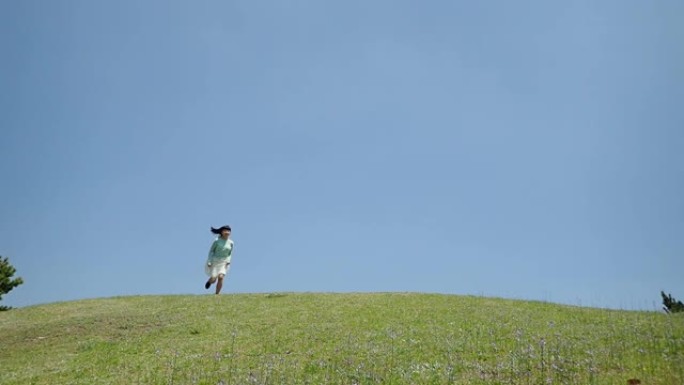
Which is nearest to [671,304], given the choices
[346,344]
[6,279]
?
[346,344]

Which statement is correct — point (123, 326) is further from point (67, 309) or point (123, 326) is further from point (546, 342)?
point (546, 342)

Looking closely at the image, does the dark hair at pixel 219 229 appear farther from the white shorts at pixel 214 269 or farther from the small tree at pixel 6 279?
the small tree at pixel 6 279

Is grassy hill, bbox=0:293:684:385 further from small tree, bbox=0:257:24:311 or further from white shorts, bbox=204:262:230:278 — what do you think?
small tree, bbox=0:257:24:311

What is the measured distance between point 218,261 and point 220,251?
63 cm

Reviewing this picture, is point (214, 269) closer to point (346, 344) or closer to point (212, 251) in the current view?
point (212, 251)

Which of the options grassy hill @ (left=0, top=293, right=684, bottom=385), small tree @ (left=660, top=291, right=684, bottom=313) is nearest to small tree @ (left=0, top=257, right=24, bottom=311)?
grassy hill @ (left=0, top=293, right=684, bottom=385)

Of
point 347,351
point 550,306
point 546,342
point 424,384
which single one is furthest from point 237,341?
point 550,306

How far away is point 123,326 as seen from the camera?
75.4 feet

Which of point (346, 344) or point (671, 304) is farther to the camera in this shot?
point (671, 304)

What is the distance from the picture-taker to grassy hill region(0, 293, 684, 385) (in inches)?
533

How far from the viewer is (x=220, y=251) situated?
104 ft

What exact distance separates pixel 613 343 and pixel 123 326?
19498 millimetres

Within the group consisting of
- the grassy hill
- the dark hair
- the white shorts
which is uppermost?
the dark hair

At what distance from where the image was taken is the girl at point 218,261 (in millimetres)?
31875
